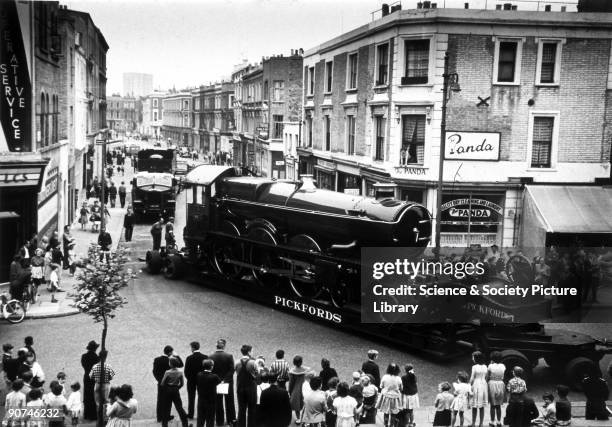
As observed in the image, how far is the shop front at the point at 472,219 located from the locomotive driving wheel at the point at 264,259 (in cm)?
904

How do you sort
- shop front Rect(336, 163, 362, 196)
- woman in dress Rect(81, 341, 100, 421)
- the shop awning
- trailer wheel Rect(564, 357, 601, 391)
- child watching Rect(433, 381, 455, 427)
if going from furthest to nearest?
shop front Rect(336, 163, 362, 196)
the shop awning
trailer wheel Rect(564, 357, 601, 391)
woman in dress Rect(81, 341, 100, 421)
child watching Rect(433, 381, 455, 427)

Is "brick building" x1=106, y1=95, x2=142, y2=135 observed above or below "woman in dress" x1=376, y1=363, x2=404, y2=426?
above

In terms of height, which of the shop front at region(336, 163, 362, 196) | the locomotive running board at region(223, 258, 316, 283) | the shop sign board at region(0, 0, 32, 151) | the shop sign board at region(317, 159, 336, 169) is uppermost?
the shop sign board at region(0, 0, 32, 151)

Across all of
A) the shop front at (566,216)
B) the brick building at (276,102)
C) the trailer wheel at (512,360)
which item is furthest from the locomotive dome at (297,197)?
the brick building at (276,102)

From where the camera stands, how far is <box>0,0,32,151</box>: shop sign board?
1845 centimetres

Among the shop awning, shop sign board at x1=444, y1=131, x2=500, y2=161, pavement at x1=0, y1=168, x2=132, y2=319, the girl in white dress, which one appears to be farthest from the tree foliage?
the shop awning

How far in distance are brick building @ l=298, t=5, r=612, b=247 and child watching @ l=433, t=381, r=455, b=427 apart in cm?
1521

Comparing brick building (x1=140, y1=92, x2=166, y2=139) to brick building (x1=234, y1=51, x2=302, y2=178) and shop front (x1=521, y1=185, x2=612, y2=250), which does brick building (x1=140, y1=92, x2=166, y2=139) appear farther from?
shop front (x1=521, y1=185, x2=612, y2=250)

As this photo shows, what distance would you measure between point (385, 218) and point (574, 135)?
1348 cm

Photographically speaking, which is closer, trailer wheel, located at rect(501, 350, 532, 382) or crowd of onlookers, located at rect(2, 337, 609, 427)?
crowd of onlookers, located at rect(2, 337, 609, 427)

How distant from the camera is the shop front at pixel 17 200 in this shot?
18.3 m

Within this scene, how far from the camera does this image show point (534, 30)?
25.5m

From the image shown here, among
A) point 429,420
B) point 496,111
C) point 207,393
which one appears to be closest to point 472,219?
point 496,111

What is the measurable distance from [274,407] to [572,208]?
18.6 meters
